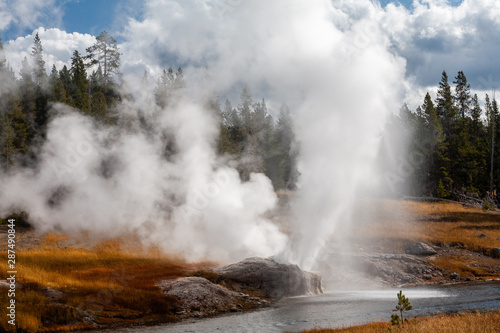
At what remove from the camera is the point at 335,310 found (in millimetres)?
24844

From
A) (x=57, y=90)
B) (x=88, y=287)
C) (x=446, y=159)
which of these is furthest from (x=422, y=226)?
(x=57, y=90)

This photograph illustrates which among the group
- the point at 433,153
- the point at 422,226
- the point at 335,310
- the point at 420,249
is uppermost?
the point at 433,153

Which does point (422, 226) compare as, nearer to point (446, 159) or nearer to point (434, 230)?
point (434, 230)

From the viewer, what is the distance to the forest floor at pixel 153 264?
22.3 meters

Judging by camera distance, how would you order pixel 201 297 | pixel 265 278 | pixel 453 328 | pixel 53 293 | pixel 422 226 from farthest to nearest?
pixel 422 226
pixel 265 278
pixel 201 297
pixel 53 293
pixel 453 328

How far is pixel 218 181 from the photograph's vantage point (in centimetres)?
4141

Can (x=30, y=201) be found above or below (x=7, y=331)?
above

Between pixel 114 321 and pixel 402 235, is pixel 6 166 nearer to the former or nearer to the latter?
pixel 114 321

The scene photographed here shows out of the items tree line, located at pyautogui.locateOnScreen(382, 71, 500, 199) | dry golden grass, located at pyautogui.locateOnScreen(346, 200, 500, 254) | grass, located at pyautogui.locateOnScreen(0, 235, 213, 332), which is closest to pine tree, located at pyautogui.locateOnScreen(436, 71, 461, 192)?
tree line, located at pyautogui.locateOnScreen(382, 71, 500, 199)

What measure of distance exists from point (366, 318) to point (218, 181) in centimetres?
2234

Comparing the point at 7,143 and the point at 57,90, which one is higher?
the point at 57,90

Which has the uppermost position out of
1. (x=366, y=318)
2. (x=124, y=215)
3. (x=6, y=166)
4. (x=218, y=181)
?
(x=6, y=166)

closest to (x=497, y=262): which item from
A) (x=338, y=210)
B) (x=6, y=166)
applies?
(x=338, y=210)

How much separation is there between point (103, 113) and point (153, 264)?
106 feet
